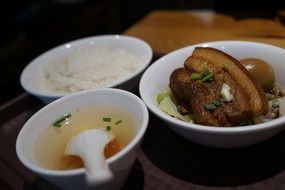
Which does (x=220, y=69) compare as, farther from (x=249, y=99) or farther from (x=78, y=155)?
(x=78, y=155)

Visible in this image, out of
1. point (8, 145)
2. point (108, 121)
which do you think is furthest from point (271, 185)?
point (8, 145)

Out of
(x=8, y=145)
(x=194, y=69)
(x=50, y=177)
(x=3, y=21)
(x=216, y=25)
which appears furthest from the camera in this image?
(x=3, y=21)

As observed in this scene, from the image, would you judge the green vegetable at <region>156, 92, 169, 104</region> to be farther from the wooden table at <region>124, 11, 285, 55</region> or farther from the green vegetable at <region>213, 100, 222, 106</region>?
the wooden table at <region>124, 11, 285, 55</region>

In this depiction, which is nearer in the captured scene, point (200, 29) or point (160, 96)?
point (160, 96)

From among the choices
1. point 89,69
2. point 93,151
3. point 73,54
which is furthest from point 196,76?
point 73,54

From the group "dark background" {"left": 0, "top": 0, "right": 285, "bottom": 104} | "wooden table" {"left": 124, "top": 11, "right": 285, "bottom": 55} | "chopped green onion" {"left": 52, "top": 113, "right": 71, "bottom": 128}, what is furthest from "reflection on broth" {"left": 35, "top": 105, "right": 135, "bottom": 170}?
"dark background" {"left": 0, "top": 0, "right": 285, "bottom": 104}

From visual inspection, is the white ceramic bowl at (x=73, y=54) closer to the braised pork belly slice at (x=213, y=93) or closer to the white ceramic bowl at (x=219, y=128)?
the white ceramic bowl at (x=219, y=128)

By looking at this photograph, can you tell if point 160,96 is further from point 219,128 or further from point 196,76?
point 219,128
